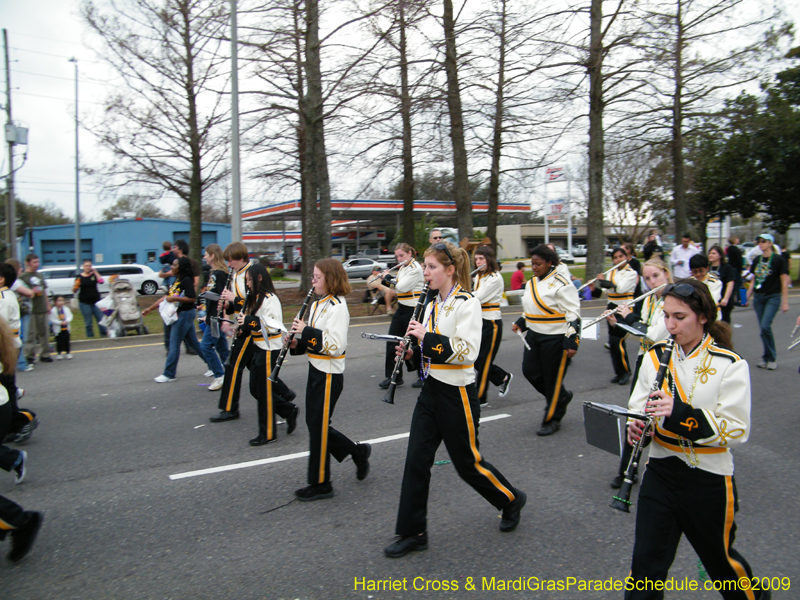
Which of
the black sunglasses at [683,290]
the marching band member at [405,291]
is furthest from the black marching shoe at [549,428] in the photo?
the black sunglasses at [683,290]

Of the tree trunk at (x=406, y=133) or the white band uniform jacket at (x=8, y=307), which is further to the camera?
the tree trunk at (x=406, y=133)

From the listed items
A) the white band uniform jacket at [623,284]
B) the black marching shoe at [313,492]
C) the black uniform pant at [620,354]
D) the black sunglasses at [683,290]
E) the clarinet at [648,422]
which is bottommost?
the black marching shoe at [313,492]

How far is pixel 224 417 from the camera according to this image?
6418mm

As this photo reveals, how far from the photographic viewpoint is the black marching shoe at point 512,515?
3.80m

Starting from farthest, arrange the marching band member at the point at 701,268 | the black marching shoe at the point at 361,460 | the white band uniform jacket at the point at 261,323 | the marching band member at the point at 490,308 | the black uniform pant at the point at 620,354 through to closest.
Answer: the black uniform pant at the point at 620,354
the marching band member at the point at 490,308
the marching band member at the point at 701,268
the white band uniform jacket at the point at 261,323
the black marching shoe at the point at 361,460

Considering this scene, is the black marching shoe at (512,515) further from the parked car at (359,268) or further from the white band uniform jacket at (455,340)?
the parked car at (359,268)

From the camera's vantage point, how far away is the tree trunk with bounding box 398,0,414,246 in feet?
47.1

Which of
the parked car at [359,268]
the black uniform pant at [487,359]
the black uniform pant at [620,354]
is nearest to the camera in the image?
the black uniform pant at [487,359]

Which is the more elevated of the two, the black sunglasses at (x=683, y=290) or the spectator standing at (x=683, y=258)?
the spectator standing at (x=683, y=258)

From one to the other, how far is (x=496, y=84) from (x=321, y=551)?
1521 centimetres

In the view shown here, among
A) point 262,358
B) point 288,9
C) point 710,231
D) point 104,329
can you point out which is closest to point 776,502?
point 262,358

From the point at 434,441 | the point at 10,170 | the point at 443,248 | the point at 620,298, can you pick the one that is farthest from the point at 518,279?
the point at 10,170

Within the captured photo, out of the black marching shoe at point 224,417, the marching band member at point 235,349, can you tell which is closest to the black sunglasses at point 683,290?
the marching band member at point 235,349

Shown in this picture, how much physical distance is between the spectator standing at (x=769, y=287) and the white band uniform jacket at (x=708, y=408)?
746 centimetres
